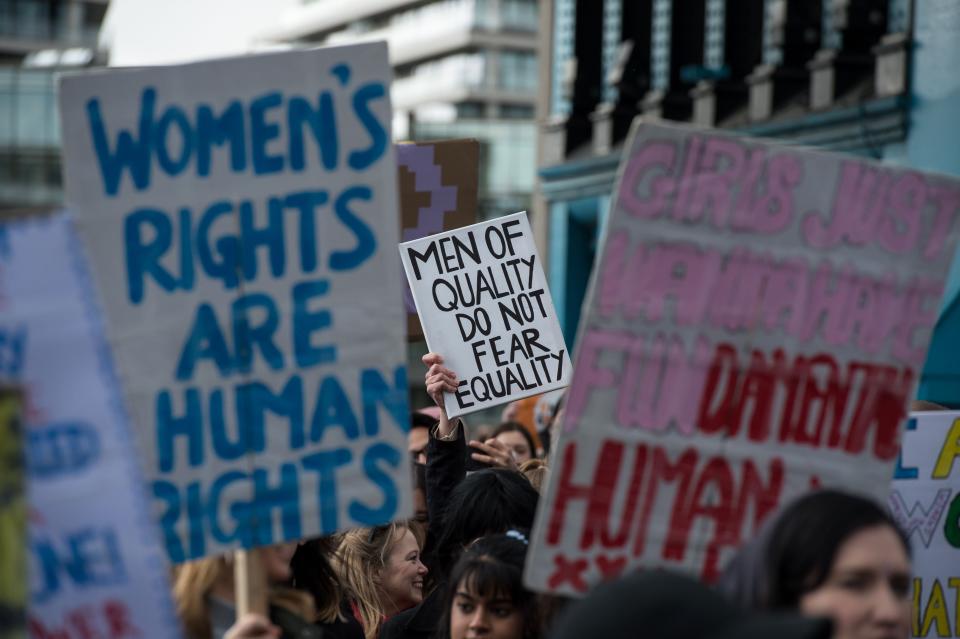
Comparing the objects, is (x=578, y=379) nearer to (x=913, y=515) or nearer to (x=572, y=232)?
(x=913, y=515)

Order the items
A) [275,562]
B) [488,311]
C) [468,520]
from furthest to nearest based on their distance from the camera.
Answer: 1. [488,311]
2. [468,520]
3. [275,562]

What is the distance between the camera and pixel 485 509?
5.16 metres

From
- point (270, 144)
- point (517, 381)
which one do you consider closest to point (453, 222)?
point (517, 381)

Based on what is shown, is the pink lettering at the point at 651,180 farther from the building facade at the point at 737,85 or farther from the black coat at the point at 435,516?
the building facade at the point at 737,85

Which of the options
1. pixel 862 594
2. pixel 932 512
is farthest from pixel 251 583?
pixel 932 512

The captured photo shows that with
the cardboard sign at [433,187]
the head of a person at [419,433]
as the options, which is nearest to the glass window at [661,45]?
the head of a person at [419,433]

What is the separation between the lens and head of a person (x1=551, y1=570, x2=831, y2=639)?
8.27ft

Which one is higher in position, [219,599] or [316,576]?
[219,599]

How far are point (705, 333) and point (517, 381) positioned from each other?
9.64 ft

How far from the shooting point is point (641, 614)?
8.45 feet

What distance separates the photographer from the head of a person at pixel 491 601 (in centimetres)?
438

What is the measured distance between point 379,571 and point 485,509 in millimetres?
889

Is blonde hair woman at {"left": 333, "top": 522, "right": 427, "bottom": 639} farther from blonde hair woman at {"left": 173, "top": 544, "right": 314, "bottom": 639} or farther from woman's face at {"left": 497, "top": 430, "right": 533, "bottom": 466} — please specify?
woman's face at {"left": 497, "top": 430, "right": 533, "bottom": 466}

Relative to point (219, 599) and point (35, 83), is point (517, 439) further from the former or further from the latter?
point (35, 83)
